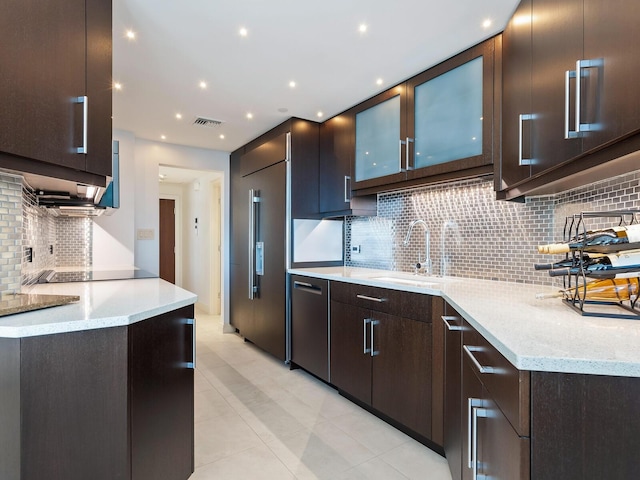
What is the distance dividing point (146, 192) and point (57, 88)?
2.98 meters

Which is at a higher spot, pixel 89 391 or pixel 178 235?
pixel 178 235

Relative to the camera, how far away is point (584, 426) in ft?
2.58

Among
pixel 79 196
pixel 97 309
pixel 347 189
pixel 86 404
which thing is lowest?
pixel 86 404

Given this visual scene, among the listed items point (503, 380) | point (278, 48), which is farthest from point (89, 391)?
point (278, 48)

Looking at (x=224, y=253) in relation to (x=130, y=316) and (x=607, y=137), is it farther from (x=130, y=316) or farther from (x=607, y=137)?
(x=607, y=137)

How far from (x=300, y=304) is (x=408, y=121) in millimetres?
1796

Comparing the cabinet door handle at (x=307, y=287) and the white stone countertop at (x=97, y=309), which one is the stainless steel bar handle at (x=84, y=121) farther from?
the cabinet door handle at (x=307, y=287)

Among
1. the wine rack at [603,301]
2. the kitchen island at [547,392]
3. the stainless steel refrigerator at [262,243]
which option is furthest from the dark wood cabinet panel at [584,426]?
the stainless steel refrigerator at [262,243]

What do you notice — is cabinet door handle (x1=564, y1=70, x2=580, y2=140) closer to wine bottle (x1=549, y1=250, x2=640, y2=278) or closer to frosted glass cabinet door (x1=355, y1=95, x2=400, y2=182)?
wine bottle (x1=549, y1=250, x2=640, y2=278)

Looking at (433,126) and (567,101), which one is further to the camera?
(433,126)

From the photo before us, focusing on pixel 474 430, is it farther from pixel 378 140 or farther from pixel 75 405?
pixel 378 140

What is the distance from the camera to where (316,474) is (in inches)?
71.4

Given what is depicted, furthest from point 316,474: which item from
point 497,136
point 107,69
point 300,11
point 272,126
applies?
point 272,126

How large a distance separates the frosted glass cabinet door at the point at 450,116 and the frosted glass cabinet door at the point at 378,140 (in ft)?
0.70
